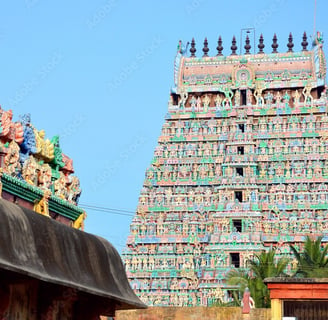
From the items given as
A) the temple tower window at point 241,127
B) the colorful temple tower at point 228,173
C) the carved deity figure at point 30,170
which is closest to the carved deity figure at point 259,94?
the colorful temple tower at point 228,173

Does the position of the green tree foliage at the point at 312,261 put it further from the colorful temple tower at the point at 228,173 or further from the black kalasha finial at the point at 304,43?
the black kalasha finial at the point at 304,43

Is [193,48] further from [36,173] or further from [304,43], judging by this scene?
[36,173]

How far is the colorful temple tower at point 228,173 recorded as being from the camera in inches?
2544

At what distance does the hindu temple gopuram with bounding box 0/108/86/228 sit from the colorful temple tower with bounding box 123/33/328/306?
128ft

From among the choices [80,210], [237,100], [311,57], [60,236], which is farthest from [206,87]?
[60,236]

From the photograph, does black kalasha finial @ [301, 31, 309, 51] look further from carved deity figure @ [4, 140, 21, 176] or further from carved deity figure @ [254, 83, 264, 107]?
carved deity figure @ [4, 140, 21, 176]

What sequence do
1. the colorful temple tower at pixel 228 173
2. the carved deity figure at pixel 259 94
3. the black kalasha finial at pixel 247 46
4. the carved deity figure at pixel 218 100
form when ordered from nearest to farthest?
1. the colorful temple tower at pixel 228 173
2. the carved deity figure at pixel 259 94
3. the carved deity figure at pixel 218 100
4. the black kalasha finial at pixel 247 46

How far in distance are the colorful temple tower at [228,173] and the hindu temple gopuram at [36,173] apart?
128ft

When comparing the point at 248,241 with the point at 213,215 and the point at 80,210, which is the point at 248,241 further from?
the point at 80,210

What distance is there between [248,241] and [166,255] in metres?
6.09

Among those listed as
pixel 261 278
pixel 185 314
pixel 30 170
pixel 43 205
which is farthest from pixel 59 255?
pixel 261 278

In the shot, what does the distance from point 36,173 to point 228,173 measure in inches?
1813

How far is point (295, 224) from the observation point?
64875 mm

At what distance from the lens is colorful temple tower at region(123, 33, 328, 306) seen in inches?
2544
